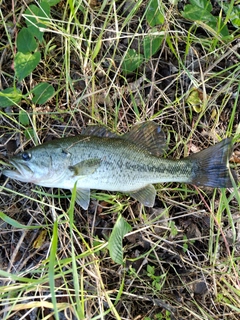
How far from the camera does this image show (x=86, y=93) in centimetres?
321

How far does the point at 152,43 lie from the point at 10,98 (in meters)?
1.30

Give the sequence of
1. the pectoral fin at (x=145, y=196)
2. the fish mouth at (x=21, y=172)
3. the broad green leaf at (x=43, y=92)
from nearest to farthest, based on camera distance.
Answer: the fish mouth at (x=21, y=172), the pectoral fin at (x=145, y=196), the broad green leaf at (x=43, y=92)

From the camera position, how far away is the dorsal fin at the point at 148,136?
3020 millimetres

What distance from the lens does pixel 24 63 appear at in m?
2.97

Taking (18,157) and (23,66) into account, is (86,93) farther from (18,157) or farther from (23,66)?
(18,157)

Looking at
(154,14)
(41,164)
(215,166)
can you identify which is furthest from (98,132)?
(154,14)

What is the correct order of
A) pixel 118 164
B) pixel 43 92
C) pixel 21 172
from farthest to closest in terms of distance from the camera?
1. pixel 43 92
2. pixel 118 164
3. pixel 21 172

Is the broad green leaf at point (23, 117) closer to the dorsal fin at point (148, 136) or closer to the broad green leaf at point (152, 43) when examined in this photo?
the dorsal fin at point (148, 136)

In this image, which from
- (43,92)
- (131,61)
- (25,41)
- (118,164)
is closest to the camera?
(118,164)

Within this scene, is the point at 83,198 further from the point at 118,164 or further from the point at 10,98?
the point at 10,98

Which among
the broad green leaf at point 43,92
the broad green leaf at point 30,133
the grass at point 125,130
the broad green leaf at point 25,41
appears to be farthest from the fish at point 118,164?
the broad green leaf at point 25,41

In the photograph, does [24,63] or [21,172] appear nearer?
[21,172]

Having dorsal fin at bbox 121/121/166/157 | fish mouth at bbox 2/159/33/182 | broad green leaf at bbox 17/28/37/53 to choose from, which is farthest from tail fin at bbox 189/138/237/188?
broad green leaf at bbox 17/28/37/53

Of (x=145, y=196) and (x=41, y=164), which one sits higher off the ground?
(x=41, y=164)
